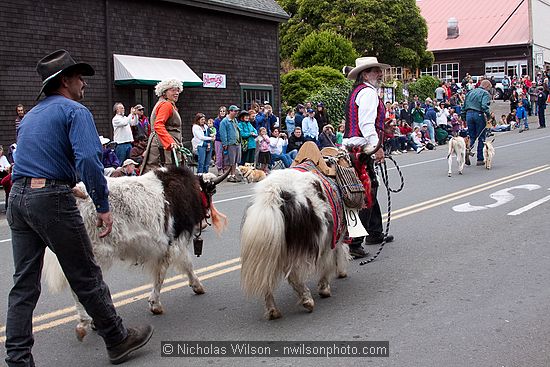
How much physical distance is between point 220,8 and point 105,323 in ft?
67.8

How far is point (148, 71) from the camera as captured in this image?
68.3 ft

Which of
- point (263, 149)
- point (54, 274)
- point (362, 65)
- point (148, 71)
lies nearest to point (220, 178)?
point (54, 274)

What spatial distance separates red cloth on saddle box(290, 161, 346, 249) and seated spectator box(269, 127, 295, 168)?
12.6m

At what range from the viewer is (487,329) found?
507 centimetres

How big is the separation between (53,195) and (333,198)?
8.77 ft

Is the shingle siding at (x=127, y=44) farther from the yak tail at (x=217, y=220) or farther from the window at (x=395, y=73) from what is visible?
the window at (x=395, y=73)

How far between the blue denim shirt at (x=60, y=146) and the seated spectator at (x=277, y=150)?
47.9 feet

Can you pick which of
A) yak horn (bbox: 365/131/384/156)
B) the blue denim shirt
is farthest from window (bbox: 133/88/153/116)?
the blue denim shirt

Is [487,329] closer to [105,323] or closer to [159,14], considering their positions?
[105,323]

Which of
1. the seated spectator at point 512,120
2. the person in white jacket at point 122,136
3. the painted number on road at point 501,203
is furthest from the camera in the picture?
the seated spectator at point 512,120

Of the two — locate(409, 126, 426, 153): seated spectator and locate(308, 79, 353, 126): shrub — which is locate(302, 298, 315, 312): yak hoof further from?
locate(308, 79, 353, 126): shrub

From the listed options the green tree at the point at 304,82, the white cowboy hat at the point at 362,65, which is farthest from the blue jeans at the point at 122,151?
the green tree at the point at 304,82

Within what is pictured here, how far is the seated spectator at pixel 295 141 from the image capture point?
19.5 meters

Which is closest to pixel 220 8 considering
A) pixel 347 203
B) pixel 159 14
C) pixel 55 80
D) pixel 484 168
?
pixel 159 14
